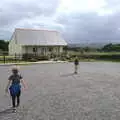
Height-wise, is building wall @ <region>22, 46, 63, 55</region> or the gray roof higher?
the gray roof

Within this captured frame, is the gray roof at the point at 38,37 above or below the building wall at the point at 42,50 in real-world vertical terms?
above

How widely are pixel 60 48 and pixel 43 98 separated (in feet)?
150

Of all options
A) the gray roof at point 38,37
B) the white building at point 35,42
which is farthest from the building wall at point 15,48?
the gray roof at point 38,37

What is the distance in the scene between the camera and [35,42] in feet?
178

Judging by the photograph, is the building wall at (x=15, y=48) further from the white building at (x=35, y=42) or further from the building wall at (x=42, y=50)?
the building wall at (x=42, y=50)

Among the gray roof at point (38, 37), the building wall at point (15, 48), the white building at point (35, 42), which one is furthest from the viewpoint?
the building wall at point (15, 48)

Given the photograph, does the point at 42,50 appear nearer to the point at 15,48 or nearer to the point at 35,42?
the point at 35,42

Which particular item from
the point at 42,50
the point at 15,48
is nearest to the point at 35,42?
the point at 42,50

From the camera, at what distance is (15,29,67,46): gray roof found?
54.1 metres

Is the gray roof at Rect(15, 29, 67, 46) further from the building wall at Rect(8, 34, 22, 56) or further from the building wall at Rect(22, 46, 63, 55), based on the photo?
the building wall at Rect(8, 34, 22, 56)

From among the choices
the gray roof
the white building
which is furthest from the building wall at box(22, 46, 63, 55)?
the gray roof

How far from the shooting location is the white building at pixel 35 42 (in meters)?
53.8

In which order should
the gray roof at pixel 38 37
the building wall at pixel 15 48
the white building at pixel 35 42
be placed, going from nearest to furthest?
the white building at pixel 35 42, the gray roof at pixel 38 37, the building wall at pixel 15 48

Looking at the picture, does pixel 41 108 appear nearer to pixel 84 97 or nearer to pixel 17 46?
pixel 84 97
